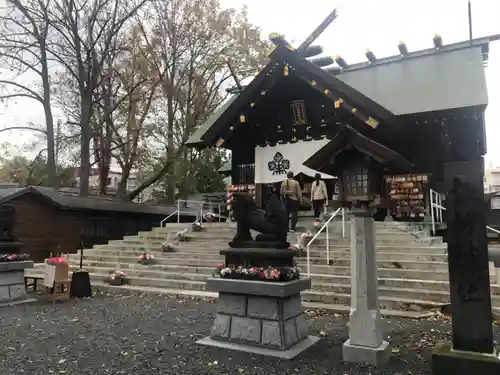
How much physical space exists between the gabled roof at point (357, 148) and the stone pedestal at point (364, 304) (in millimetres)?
715

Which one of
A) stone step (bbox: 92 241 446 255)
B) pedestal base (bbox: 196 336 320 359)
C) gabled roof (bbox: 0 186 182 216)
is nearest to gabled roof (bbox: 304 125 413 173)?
pedestal base (bbox: 196 336 320 359)

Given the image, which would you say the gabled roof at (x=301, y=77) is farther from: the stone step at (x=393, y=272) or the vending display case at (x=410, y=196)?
the stone step at (x=393, y=272)

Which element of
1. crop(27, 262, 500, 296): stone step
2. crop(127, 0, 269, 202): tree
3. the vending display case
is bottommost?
crop(27, 262, 500, 296): stone step

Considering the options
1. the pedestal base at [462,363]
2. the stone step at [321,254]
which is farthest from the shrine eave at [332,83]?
the pedestal base at [462,363]

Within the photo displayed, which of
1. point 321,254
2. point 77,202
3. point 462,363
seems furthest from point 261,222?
point 77,202

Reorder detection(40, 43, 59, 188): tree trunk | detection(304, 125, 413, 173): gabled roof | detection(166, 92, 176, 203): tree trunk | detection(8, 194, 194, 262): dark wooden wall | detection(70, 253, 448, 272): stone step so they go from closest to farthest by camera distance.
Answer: detection(304, 125, 413, 173): gabled roof → detection(70, 253, 448, 272): stone step → detection(8, 194, 194, 262): dark wooden wall → detection(40, 43, 59, 188): tree trunk → detection(166, 92, 176, 203): tree trunk

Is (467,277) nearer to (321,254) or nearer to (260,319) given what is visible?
(260,319)

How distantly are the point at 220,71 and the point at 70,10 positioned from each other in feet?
30.6

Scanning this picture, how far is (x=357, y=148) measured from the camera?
5.32 m

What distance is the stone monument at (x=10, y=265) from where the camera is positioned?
927 cm

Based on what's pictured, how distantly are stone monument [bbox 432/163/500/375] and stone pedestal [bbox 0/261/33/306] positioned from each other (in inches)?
341

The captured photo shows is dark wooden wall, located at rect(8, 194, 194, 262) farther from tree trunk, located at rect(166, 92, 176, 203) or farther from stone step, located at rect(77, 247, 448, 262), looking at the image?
tree trunk, located at rect(166, 92, 176, 203)

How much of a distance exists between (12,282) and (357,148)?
27.0 feet

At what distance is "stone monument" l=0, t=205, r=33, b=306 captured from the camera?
9.27 meters
